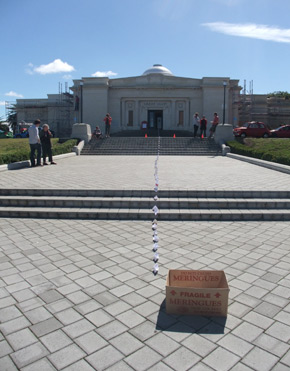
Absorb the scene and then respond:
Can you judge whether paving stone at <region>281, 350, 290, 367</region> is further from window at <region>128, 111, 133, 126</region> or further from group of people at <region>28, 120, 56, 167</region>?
window at <region>128, 111, 133, 126</region>

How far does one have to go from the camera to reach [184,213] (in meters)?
6.98

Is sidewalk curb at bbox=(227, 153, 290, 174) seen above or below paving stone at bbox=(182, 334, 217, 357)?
above

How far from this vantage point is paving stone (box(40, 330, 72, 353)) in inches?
110

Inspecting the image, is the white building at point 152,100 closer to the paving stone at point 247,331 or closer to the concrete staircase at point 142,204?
the concrete staircase at point 142,204

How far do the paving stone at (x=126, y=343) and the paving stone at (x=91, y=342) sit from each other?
100mm

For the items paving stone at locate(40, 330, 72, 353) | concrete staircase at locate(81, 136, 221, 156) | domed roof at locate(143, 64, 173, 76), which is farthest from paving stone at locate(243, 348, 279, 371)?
domed roof at locate(143, 64, 173, 76)

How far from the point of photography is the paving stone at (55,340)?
110 inches

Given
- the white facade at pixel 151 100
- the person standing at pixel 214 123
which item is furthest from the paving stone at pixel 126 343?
the white facade at pixel 151 100

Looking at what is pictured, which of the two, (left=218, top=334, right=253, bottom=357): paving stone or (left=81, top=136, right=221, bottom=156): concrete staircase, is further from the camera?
(left=81, top=136, right=221, bottom=156): concrete staircase

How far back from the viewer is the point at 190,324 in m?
3.14

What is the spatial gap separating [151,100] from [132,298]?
32.9 metres

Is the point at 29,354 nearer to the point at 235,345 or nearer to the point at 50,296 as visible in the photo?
the point at 50,296

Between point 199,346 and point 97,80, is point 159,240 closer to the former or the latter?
point 199,346

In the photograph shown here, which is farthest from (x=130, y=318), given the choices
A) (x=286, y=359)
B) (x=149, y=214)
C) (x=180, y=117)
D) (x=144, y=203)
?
(x=180, y=117)
